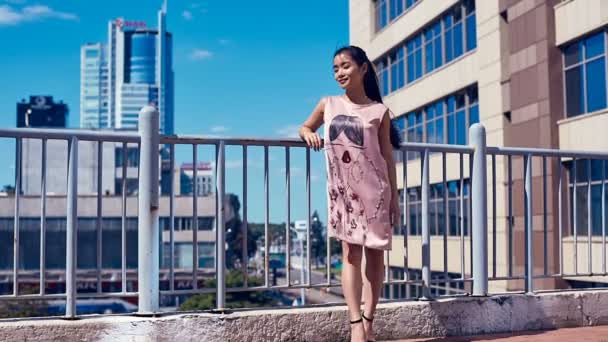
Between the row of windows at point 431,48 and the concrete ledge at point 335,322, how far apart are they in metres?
29.1

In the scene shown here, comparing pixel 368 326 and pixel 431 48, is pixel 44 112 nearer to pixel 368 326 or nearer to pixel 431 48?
pixel 431 48

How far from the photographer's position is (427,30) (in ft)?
125

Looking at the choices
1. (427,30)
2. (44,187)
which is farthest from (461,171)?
(427,30)

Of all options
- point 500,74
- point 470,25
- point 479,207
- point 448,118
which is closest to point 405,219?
point 479,207

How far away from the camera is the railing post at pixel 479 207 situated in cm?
578

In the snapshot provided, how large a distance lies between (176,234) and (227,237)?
13.3 inches

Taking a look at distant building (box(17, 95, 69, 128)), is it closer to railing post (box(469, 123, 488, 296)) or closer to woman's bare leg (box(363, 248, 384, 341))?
railing post (box(469, 123, 488, 296))

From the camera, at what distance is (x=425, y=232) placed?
563 cm

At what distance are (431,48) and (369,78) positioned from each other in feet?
113

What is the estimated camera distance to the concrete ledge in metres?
4.55

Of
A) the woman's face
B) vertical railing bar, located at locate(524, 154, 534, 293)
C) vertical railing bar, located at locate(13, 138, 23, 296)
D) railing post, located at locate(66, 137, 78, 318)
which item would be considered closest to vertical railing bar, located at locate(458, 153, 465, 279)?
vertical railing bar, located at locate(524, 154, 534, 293)

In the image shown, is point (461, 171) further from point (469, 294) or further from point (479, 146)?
point (469, 294)

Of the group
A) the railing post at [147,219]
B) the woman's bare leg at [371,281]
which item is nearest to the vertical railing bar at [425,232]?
the woman's bare leg at [371,281]

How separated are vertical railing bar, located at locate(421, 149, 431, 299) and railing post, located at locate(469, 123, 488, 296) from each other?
1.25 ft
